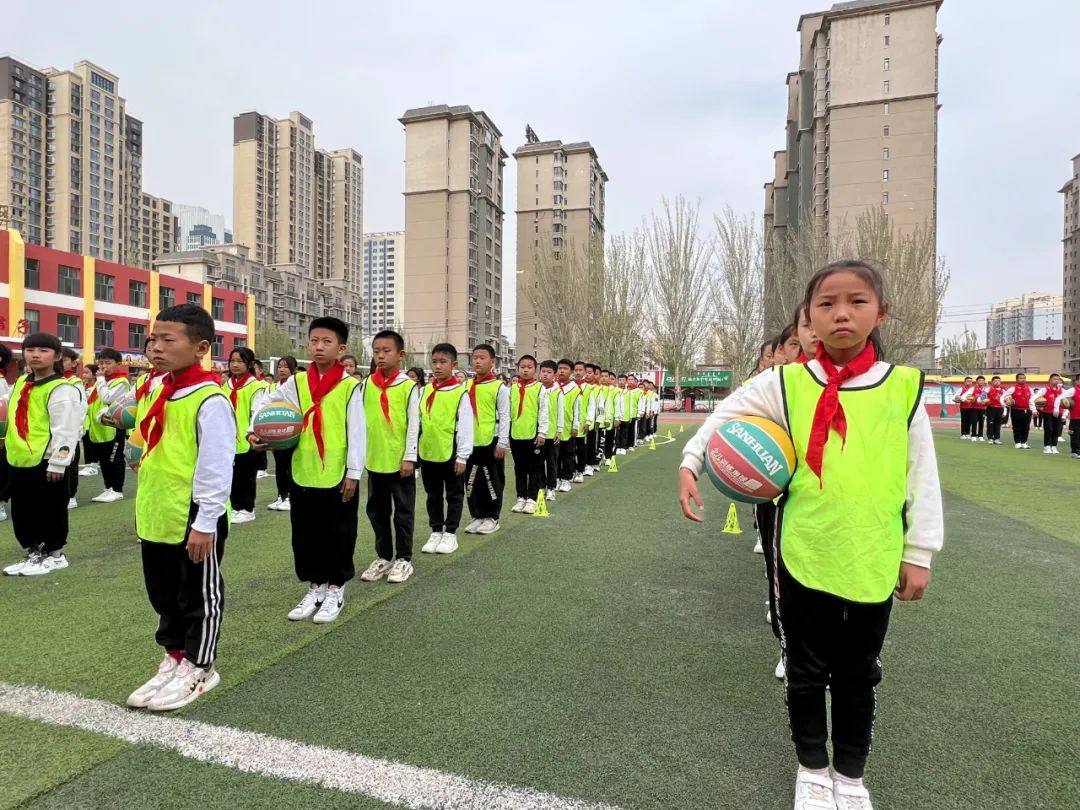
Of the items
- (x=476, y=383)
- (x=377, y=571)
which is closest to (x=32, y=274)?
(x=476, y=383)

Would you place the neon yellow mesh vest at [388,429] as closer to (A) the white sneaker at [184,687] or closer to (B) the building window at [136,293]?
(A) the white sneaker at [184,687]

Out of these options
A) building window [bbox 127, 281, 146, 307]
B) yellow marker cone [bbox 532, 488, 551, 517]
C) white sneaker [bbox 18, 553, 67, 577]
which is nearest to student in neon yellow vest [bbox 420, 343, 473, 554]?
yellow marker cone [bbox 532, 488, 551, 517]

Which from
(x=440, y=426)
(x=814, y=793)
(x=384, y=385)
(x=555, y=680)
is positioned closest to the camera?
(x=814, y=793)

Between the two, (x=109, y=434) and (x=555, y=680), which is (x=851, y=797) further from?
(x=109, y=434)

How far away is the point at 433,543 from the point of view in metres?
5.79

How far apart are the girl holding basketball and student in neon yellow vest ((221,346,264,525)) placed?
19.8 feet

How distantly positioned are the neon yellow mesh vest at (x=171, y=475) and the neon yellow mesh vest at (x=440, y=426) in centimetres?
271

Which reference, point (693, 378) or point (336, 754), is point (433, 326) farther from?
point (336, 754)

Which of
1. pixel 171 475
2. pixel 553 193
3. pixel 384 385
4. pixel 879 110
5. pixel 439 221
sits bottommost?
pixel 171 475

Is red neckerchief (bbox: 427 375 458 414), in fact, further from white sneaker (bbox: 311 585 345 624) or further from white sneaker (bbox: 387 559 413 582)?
white sneaker (bbox: 311 585 345 624)

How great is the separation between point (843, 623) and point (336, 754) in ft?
6.47

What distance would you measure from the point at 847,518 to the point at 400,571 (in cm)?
364

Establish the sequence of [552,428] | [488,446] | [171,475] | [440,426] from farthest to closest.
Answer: [552,428], [488,446], [440,426], [171,475]

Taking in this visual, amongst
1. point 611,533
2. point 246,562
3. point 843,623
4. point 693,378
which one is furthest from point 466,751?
point 693,378
